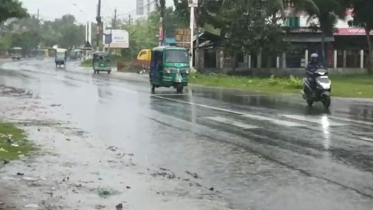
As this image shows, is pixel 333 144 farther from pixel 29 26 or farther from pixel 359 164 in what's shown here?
pixel 29 26

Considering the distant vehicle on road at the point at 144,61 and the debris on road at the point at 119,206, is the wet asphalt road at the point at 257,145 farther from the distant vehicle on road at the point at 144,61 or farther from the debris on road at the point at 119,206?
the distant vehicle on road at the point at 144,61

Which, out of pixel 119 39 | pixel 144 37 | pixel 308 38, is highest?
pixel 144 37

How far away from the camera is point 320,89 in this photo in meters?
22.1

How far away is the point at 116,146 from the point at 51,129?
128 inches

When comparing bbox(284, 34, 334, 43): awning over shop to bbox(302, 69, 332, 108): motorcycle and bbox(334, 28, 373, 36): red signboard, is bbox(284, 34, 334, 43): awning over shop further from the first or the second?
bbox(302, 69, 332, 108): motorcycle

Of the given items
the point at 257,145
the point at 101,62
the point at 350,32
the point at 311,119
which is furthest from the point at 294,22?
the point at 257,145

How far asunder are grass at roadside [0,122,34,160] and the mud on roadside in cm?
25

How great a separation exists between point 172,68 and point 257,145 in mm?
19449

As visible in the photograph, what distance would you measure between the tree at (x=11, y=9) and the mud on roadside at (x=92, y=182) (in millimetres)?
35255

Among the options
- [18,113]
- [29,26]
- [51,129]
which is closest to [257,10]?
[18,113]

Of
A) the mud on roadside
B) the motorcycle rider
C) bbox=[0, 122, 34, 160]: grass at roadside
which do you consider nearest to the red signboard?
the motorcycle rider

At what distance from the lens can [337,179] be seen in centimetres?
915

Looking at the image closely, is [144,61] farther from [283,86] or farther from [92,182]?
[92,182]

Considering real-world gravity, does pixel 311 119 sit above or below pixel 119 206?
above
